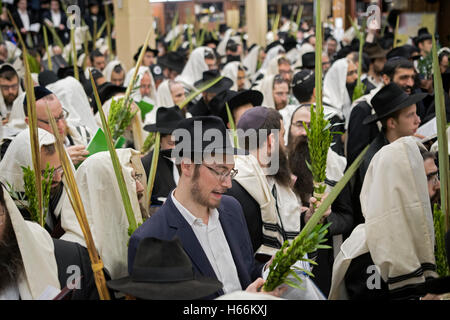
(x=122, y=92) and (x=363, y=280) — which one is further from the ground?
(x=122, y=92)

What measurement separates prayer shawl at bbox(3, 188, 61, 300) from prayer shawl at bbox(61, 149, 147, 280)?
0.37 metres

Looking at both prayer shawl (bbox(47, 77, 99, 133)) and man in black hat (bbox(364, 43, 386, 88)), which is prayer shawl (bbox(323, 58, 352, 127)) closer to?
man in black hat (bbox(364, 43, 386, 88))

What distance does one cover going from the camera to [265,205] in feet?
10.9

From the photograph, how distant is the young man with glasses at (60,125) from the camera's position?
3795 millimetres

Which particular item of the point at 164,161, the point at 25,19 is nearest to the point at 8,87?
the point at 164,161

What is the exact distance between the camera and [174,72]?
1083 centimetres

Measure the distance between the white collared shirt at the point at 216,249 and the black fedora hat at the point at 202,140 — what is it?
0.22m

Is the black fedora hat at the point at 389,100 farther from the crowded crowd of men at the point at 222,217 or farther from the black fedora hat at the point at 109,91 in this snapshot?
the black fedora hat at the point at 109,91

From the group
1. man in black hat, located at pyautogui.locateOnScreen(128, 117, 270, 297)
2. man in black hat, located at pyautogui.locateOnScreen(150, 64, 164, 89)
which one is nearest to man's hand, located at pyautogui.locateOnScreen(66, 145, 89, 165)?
man in black hat, located at pyautogui.locateOnScreen(128, 117, 270, 297)

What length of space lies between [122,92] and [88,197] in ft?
11.4

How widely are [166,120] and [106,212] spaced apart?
1753mm

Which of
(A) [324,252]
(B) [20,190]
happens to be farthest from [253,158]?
(B) [20,190]

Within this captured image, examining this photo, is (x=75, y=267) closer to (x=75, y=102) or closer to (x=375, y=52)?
(x=75, y=102)
